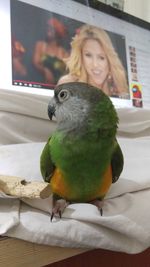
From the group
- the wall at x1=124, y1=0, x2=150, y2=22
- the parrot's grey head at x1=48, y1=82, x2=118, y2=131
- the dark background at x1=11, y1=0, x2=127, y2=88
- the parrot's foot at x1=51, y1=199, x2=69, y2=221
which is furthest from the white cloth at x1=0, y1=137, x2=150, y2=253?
the wall at x1=124, y1=0, x2=150, y2=22

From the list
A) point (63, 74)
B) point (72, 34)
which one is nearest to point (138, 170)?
point (63, 74)

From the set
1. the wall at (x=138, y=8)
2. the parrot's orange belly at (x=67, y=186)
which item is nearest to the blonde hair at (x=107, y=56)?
the wall at (x=138, y=8)

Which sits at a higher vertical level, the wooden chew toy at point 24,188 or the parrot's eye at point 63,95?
the parrot's eye at point 63,95

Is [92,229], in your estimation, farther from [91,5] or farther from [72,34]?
[91,5]

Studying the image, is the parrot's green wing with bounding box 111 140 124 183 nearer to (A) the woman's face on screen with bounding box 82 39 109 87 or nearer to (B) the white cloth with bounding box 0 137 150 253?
(B) the white cloth with bounding box 0 137 150 253

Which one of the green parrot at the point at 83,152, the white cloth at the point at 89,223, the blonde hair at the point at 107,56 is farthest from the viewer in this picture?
the blonde hair at the point at 107,56

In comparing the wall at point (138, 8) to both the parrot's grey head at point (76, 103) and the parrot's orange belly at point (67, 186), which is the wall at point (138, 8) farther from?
the parrot's orange belly at point (67, 186)

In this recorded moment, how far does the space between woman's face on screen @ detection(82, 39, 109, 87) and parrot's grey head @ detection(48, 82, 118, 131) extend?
108cm

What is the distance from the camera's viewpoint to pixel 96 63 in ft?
5.83

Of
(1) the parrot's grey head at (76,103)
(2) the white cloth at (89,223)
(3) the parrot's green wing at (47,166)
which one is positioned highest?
(1) the parrot's grey head at (76,103)

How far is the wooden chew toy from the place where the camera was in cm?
51

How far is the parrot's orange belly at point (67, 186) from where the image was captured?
630 mm

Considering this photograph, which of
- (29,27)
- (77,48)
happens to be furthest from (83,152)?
(77,48)

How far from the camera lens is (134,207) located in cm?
61
